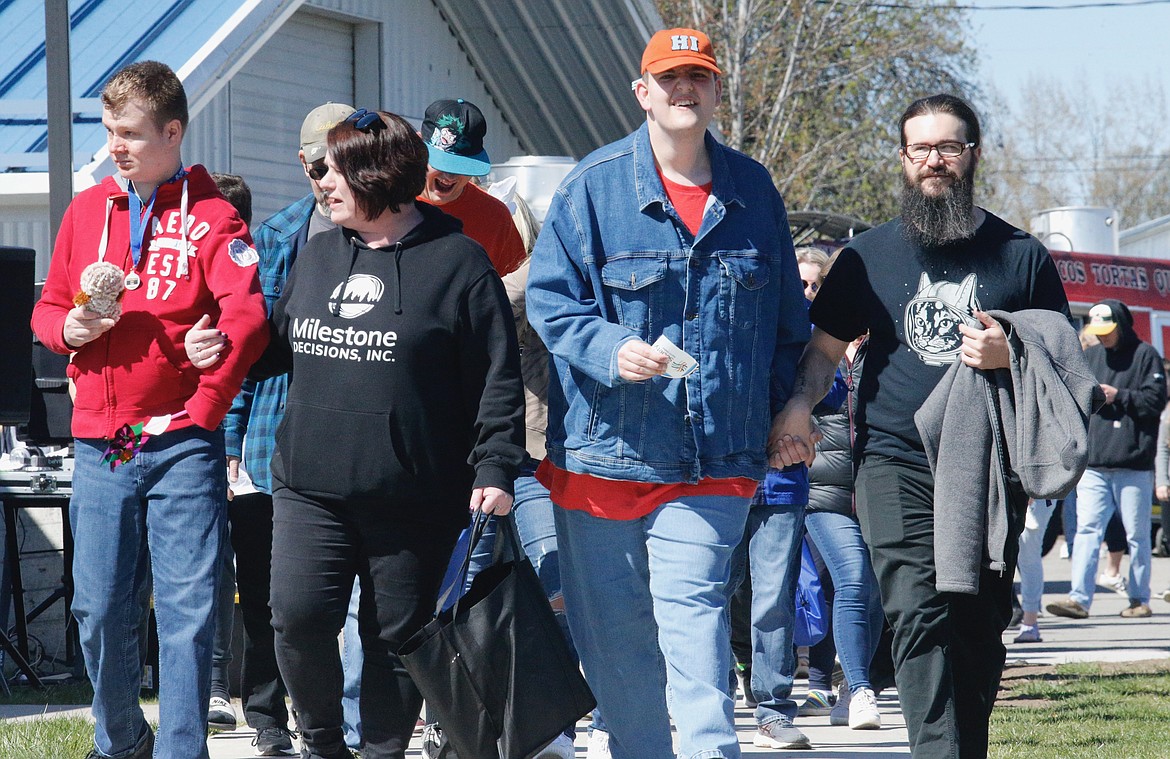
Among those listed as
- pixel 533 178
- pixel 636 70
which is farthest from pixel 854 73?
pixel 533 178

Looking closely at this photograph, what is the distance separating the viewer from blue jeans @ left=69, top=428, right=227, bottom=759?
4.42 m

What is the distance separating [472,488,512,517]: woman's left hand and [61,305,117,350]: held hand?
1.16 metres

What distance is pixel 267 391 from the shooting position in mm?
5516

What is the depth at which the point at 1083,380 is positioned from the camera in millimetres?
4391

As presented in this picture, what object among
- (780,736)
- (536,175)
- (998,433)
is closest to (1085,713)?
(780,736)

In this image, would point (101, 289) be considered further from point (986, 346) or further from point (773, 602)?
point (773, 602)

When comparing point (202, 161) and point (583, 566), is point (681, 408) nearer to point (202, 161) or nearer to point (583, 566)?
point (583, 566)

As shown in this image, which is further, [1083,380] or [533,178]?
[533,178]

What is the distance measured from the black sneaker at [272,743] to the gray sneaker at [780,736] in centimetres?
189

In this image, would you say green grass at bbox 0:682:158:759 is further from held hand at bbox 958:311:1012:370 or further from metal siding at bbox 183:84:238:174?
metal siding at bbox 183:84:238:174

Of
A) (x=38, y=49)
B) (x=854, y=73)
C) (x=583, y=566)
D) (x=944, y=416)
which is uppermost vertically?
(x=854, y=73)

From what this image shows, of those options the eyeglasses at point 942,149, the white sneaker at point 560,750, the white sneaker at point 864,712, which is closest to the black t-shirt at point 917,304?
the eyeglasses at point 942,149

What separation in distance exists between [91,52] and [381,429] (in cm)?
691

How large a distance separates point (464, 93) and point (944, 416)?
969 cm
